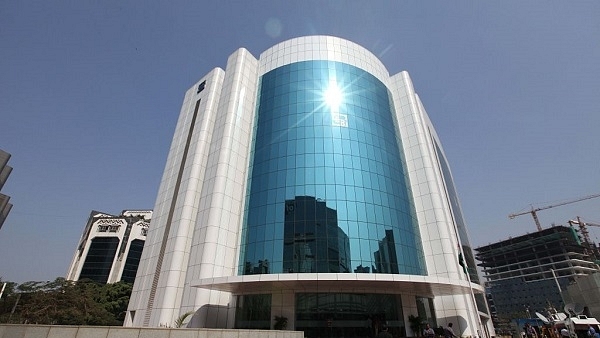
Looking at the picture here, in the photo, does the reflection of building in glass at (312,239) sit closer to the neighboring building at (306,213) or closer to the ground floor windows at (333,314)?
the neighboring building at (306,213)

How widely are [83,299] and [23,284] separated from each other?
13677 mm

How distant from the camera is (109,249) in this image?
10325 centimetres

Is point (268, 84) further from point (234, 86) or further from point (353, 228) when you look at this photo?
point (353, 228)

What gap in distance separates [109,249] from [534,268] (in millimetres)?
206865

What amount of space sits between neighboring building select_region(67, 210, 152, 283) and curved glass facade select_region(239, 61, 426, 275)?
9128cm

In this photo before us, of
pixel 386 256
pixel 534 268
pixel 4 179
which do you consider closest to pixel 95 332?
pixel 386 256

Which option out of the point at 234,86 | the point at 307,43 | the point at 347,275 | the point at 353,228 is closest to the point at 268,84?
the point at 234,86

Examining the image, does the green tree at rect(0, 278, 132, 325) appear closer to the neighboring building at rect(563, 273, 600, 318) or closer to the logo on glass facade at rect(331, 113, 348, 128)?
the logo on glass facade at rect(331, 113, 348, 128)

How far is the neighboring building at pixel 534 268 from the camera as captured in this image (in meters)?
150

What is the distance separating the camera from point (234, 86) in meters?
42.5

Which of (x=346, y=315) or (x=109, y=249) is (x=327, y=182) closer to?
(x=346, y=315)

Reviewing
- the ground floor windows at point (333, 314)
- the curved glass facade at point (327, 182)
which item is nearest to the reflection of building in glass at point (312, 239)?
the curved glass facade at point (327, 182)

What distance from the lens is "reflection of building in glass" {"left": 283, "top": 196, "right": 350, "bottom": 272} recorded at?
92.3 feet

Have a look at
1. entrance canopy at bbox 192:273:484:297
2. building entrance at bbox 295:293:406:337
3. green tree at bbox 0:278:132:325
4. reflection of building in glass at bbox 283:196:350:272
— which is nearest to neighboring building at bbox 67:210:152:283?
green tree at bbox 0:278:132:325
